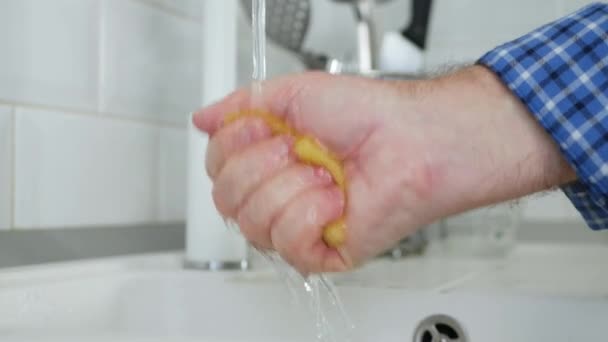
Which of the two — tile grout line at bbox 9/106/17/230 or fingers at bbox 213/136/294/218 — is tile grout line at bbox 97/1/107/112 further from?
fingers at bbox 213/136/294/218

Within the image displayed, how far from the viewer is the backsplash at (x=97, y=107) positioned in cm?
62

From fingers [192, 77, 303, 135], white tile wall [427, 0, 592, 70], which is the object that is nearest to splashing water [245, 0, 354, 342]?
fingers [192, 77, 303, 135]

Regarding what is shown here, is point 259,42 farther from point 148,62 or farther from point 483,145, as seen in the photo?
point 148,62

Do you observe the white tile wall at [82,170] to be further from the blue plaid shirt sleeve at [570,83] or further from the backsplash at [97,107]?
the blue plaid shirt sleeve at [570,83]

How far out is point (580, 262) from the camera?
0.81 meters

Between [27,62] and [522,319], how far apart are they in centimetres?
38

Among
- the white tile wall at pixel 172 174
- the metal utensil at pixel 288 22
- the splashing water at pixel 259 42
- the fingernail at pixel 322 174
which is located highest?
the metal utensil at pixel 288 22

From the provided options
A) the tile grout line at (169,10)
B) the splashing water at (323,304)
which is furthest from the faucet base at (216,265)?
the tile grout line at (169,10)

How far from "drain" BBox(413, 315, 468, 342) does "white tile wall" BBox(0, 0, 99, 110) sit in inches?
12.6

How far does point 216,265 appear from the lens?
698mm

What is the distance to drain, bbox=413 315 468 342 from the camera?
0.54m

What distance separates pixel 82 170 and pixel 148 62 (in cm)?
14

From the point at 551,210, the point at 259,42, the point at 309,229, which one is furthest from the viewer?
the point at 551,210

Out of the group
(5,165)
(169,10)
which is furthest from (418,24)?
(5,165)
